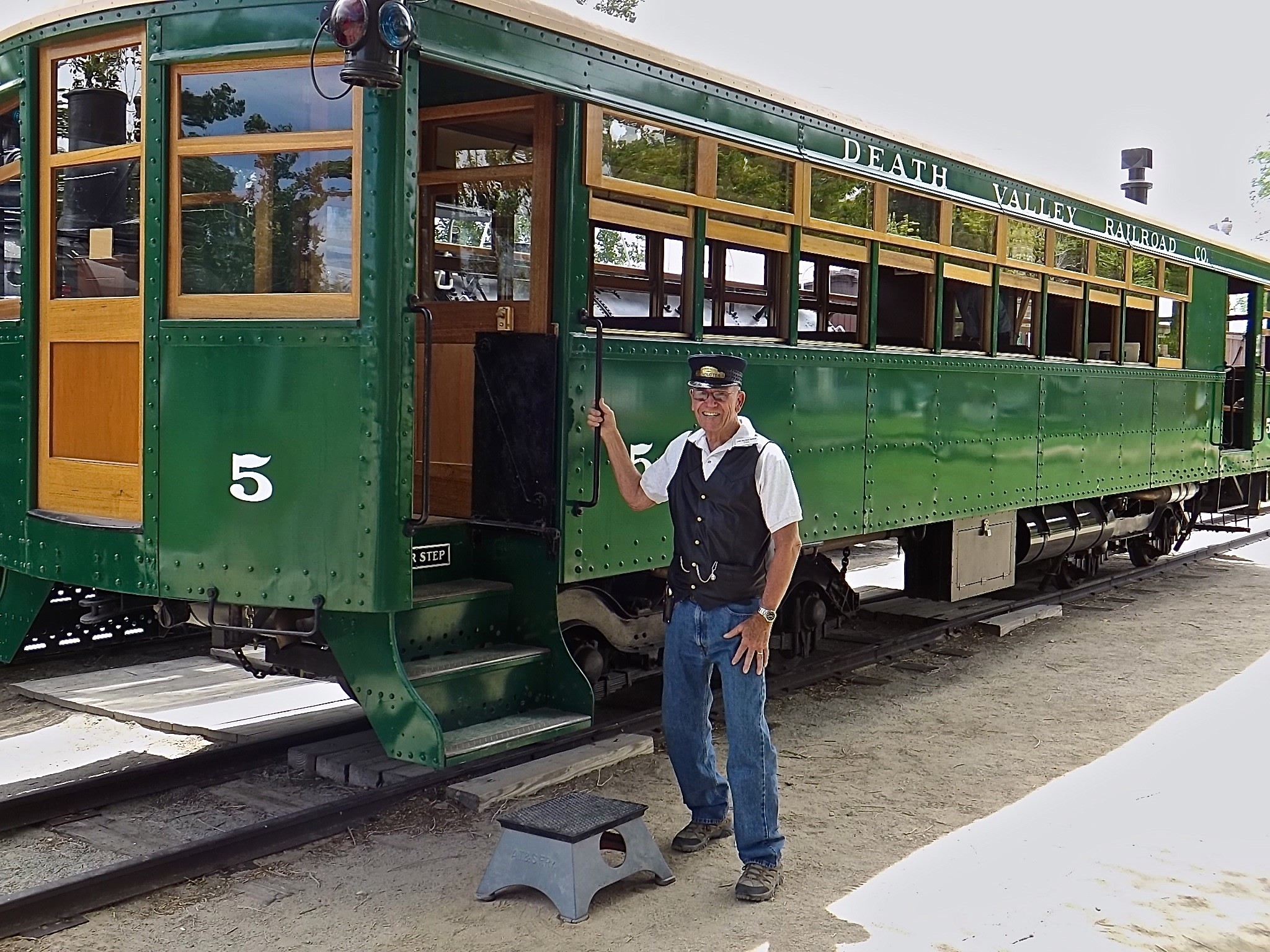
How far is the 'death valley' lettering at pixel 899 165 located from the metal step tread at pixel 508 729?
3.23 metres

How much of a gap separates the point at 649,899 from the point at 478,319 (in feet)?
8.29

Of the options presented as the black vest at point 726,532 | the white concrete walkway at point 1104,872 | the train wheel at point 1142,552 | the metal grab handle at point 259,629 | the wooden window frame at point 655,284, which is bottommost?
the white concrete walkway at point 1104,872

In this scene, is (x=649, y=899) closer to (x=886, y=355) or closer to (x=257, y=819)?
(x=257, y=819)

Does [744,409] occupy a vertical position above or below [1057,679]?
above

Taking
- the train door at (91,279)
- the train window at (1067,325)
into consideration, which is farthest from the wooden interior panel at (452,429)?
the train window at (1067,325)

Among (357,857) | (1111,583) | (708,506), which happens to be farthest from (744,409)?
(1111,583)

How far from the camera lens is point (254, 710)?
665cm

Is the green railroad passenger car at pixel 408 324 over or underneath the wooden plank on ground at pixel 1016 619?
over

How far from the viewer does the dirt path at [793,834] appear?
411 cm

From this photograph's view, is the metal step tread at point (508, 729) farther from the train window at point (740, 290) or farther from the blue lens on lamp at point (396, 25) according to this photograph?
the blue lens on lamp at point (396, 25)

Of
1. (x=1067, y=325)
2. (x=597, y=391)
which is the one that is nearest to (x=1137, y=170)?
(x=1067, y=325)

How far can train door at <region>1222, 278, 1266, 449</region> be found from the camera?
12891mm

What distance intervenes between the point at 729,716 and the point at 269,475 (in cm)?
181

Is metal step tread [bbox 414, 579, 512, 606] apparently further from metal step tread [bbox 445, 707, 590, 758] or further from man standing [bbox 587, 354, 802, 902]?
man standing [bbox 587, 354, 802, 902]
